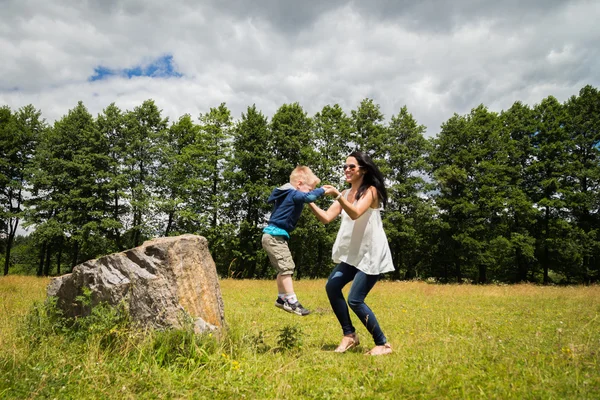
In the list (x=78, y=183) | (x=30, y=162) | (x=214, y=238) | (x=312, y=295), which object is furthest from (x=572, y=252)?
(x=30, y=162)

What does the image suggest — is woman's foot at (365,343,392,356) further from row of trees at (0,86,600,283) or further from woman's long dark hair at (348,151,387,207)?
row of trees at (0,86,600,283)

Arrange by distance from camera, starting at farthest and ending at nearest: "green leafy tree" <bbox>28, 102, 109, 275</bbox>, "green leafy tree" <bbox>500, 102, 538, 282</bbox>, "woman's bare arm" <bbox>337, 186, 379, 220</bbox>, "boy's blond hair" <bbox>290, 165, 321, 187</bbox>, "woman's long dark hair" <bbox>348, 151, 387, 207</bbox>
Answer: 1. "green leafy tree" <bbox>500, 102, 538, 282</bbox>
2. "green leafy tree" <bbox>28, 102, 109, 275</bbox>
3. "boy's blond hair" <bbox>290, 165, 321, 187</bbox>
4. "woman's long dark hair" <bbox>348, 151, 387, 207</bbox>
5. "woman's bare arm" <bbox>337, 186, 379, 220</bbox>

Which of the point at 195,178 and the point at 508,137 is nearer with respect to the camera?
the point at 195,178

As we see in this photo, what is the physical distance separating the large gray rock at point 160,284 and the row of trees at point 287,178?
70.9 feet

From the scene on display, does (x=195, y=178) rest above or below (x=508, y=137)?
below

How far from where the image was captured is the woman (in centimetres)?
423

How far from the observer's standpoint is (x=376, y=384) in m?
3.22

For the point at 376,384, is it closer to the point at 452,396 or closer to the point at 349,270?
the point at 452,396

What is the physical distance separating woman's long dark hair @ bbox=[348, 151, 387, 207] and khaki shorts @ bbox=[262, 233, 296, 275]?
152cm

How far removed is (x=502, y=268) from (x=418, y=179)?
16.3 meters

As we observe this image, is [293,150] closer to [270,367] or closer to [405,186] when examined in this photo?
[405,186]

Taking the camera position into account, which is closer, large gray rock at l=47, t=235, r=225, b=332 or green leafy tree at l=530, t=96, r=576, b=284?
large gray rock at l=47, t=235, r=225, b=332

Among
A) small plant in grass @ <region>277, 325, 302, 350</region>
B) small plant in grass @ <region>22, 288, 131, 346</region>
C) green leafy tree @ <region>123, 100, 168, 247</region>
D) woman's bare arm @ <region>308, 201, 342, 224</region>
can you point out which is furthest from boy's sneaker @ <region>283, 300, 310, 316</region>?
green leafy tree @ <region>123, 100, 168, 247</region>

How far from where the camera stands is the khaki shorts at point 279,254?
17.2ft
